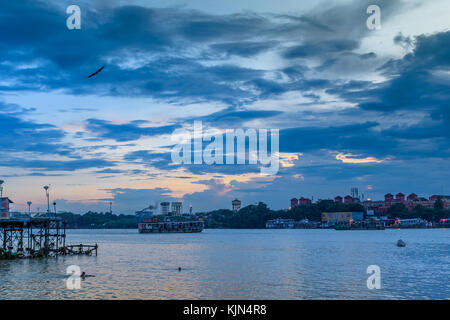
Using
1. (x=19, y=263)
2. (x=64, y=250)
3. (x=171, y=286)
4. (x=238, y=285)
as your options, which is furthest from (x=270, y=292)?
(x=64, y=250)

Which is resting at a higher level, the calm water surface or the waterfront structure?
the waterfront structure

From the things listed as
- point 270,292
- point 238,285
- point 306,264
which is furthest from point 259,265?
point 270,292

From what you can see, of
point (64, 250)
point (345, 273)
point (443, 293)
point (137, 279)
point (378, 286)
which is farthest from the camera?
point (64, 250)

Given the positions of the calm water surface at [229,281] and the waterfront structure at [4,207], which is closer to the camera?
the calm water surface at [229,281]

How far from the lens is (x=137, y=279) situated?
5228cm

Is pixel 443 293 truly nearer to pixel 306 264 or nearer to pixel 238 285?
pixel 238 285

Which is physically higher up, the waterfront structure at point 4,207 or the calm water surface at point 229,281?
the waterfront structure at point 4,207

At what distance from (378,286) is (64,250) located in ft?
186

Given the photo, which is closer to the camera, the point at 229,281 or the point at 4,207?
the point at 229,281

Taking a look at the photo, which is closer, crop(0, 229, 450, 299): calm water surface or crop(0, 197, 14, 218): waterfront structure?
crop(0, 229, 450, 299): calm water surface

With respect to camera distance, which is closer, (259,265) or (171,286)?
Result: (171,286)

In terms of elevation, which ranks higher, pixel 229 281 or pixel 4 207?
pixel 4 207
